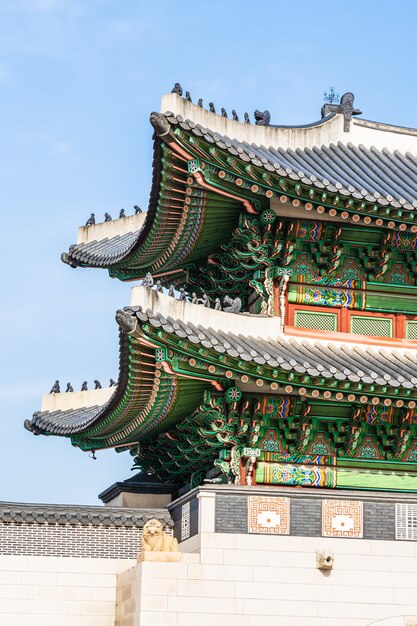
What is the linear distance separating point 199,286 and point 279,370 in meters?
5.69

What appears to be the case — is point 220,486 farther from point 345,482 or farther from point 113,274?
point 113,274

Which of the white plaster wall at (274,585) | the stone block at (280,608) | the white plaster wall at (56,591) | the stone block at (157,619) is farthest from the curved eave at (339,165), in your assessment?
the stone block at (157,619)

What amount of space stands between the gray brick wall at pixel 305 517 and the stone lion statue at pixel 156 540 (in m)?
2.05

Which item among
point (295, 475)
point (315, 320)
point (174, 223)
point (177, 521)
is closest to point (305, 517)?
point (295, 475)

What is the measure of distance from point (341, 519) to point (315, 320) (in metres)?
4.42

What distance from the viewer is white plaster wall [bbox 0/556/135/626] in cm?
2467

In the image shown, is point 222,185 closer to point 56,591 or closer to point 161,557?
point 161,557

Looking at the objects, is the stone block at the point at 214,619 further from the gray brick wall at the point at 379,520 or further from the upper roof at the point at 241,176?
the upper roof at the point at 241,176

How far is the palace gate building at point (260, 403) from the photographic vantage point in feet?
77.7

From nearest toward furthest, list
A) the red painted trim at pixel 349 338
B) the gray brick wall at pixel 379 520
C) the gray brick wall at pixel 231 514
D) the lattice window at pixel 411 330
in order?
the gray brick wall at pixel 231 514, the gray brick wall at pixel 379 520, the red painted trim at pixel 349 338, the lattice window at pixel 411 330

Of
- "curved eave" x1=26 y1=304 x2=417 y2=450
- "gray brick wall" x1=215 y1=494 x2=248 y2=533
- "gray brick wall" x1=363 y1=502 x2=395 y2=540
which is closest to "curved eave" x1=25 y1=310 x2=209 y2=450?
"curved eave" x1=26 y1=304 x2=417 y2=450

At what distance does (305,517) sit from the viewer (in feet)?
79.4

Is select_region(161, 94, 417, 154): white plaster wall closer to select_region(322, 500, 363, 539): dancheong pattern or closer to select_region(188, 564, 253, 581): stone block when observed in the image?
select_region(322, 500, 363, 539): dancheong pattern

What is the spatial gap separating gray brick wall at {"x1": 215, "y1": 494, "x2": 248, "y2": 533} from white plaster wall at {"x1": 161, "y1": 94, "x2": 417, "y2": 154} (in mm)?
7155
